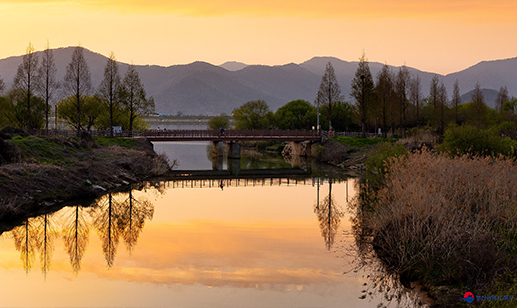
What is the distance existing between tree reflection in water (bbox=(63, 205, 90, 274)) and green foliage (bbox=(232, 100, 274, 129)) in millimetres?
87961

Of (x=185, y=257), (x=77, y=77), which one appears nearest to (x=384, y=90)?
(x=77, y=77)

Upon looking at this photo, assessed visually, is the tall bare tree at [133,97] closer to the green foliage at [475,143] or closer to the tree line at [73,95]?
the tree line at [73,95]

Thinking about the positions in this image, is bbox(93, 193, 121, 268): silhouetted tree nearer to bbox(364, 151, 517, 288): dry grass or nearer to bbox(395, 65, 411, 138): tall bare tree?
bbox(364, 151, 517, 288): dry grass

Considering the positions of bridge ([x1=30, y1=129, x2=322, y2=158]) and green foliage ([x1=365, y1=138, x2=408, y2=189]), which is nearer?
green foliage ([x1=365, y1=138, x2=408, y2=189])

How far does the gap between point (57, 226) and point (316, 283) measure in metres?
15.2

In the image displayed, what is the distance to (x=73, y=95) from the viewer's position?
8325cm

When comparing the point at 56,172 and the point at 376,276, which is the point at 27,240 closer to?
the point at 56,172

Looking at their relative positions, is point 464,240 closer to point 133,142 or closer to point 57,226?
point 57,226

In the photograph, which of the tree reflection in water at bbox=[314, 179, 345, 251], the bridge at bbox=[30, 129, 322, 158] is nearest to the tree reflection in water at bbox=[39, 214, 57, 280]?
the tree reflection in water at bbox=[314, 179, 345, 251]

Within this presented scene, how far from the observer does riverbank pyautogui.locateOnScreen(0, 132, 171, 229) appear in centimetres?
2841

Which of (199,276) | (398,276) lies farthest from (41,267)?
(398,276)

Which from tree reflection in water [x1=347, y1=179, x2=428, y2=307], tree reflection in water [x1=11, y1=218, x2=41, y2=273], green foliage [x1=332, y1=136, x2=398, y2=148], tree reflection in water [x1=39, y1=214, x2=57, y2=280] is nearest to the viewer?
tree reflection in water [x1=347, y1=179, x2=428, y2=307]

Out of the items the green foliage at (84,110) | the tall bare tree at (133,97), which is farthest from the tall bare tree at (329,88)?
the green foliage at (84,110)

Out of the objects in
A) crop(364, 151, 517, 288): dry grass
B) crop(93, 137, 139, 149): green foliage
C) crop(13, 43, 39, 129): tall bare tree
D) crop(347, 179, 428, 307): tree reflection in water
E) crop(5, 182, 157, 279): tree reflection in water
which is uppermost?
crop(13, 43, 39, 129): tall bare tree
